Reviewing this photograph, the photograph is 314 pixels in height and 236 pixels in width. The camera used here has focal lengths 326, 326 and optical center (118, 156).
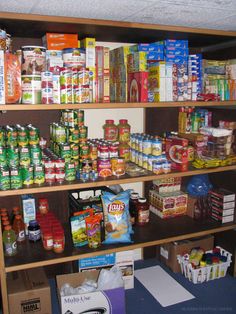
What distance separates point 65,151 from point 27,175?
0.26m

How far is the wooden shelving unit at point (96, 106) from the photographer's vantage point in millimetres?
1700

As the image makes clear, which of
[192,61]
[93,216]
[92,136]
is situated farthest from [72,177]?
[192,61]

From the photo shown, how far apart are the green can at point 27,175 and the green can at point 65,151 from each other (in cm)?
20

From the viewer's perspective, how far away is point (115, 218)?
84.4 inches

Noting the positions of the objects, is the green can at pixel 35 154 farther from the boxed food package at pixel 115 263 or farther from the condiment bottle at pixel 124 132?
the boxed food package at pixel 115 263

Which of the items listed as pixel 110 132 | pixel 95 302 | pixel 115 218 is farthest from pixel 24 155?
pixel 95 302

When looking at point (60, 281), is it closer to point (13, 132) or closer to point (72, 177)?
point (72, 177)

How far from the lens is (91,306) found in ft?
6.61

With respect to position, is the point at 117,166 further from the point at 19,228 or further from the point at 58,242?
the point at 19,228

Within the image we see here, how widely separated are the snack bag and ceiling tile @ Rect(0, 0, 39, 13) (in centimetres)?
118

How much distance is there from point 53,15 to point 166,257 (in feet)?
6.68

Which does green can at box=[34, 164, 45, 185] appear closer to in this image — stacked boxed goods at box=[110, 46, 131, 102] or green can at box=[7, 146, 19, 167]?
green can at box=[7, 146, 19, 167]

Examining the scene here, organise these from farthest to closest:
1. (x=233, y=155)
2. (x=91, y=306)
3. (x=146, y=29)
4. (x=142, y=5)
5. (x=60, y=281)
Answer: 1. (x=233, y=155)
2. (x=60, y=281)
3. (x=91, y=306)
4. (x=146, y=29)
5. (x=142, y=5)

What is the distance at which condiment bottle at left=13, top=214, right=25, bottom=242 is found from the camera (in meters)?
2.11
